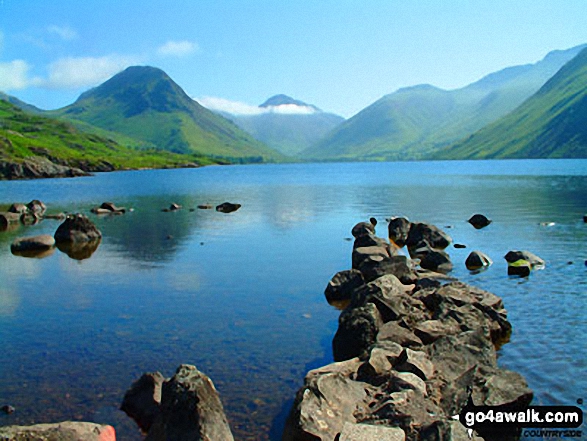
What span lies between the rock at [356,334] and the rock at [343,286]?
311 inches

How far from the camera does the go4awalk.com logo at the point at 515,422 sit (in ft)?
51.9

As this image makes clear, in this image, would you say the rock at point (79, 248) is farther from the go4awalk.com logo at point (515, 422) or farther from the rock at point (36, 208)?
the go4awalk.com logo at point (515, 422)

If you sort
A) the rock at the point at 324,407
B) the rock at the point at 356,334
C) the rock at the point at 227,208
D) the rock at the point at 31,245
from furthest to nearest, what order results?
the rock at the point at 227,208
the rock at the point at 31,245
the rock at the point at 356,334
the rock at the point at 324,407

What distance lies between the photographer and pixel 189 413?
569 inches

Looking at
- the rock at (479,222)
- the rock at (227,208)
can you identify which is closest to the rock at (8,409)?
the rock at (479,222)

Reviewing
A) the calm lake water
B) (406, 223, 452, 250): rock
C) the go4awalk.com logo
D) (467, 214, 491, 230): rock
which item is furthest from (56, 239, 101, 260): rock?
(467, 214, 491, 230): rock

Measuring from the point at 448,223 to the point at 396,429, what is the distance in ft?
178

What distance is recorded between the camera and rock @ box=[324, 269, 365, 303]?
31.1m

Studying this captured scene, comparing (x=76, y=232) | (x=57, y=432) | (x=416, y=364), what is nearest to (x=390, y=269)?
(x=416, y=364)

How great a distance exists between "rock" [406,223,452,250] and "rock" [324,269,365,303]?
1762cm

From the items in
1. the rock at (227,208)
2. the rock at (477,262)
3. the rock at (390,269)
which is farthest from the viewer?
the rock at (227,208)

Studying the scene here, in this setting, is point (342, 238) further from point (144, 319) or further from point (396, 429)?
point (396, 429)

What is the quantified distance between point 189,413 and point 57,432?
364cm

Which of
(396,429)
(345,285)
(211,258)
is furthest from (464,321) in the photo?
(211,258)
